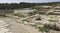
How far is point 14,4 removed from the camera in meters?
18.2

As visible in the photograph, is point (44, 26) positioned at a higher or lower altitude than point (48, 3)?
lower

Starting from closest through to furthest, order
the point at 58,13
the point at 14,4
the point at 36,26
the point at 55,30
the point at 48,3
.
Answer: the point at 55,30 < the point at 36,26 < the point at 58,13 < the point at 14,4 < the point at 48,3

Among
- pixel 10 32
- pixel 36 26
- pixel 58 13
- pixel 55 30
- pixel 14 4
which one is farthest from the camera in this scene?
pixel 14 4

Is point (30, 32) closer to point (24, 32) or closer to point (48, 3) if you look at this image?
point (24, 32)

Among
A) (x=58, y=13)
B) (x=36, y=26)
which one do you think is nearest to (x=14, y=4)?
(x=58, y=13)

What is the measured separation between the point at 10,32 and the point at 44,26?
77.9 inches

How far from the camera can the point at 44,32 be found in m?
8.11

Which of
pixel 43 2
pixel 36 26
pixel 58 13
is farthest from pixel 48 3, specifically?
pixel 36 26

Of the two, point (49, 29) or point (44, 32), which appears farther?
point (49, 29)

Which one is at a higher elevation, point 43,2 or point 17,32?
point 43,2

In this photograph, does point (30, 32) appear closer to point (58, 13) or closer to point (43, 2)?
point (58, 13)

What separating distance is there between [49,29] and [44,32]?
2.39 ft

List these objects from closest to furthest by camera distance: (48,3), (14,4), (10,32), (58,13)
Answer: (10,32) → (58,13) → (14,4) → (48,3)

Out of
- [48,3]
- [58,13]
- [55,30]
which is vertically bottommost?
[55,30]
